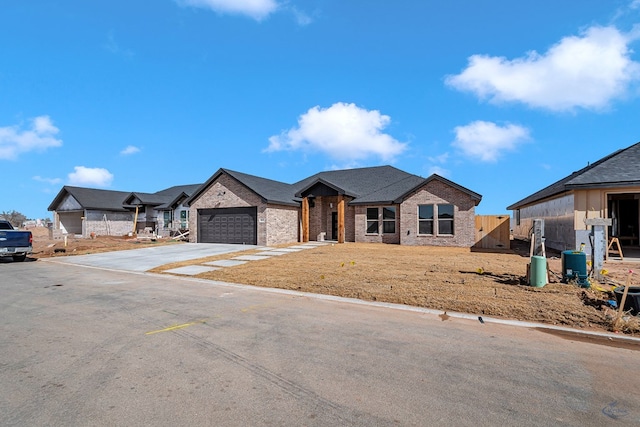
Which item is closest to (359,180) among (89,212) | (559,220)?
(559,220)

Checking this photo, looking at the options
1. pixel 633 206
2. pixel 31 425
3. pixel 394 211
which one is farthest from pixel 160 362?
pixel 633 206

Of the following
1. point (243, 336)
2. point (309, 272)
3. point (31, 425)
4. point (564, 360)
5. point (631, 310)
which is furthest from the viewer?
point (309, 272)

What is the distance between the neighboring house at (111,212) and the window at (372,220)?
65.8ft

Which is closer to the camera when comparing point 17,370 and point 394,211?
point 17,370

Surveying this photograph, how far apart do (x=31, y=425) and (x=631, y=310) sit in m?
9.54

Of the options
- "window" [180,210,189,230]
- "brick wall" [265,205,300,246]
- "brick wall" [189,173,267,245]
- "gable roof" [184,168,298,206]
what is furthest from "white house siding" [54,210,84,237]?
"brick wall" [265,205,300,246]

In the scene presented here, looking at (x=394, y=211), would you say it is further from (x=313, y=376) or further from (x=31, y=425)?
(x=31, y=425)

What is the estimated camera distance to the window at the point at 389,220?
2430 centimetres

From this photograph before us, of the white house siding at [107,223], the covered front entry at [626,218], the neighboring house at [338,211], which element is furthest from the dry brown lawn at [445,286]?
the white house siding at [107,223]

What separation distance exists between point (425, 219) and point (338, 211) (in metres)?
6.31

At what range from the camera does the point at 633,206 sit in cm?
2209

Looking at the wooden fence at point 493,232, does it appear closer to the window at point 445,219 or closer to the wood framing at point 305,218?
the window at point 445,219

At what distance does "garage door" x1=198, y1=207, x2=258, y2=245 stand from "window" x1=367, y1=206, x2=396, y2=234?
8.27 m

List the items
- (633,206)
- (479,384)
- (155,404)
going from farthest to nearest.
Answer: (633,206), (479,384), (155,404)
